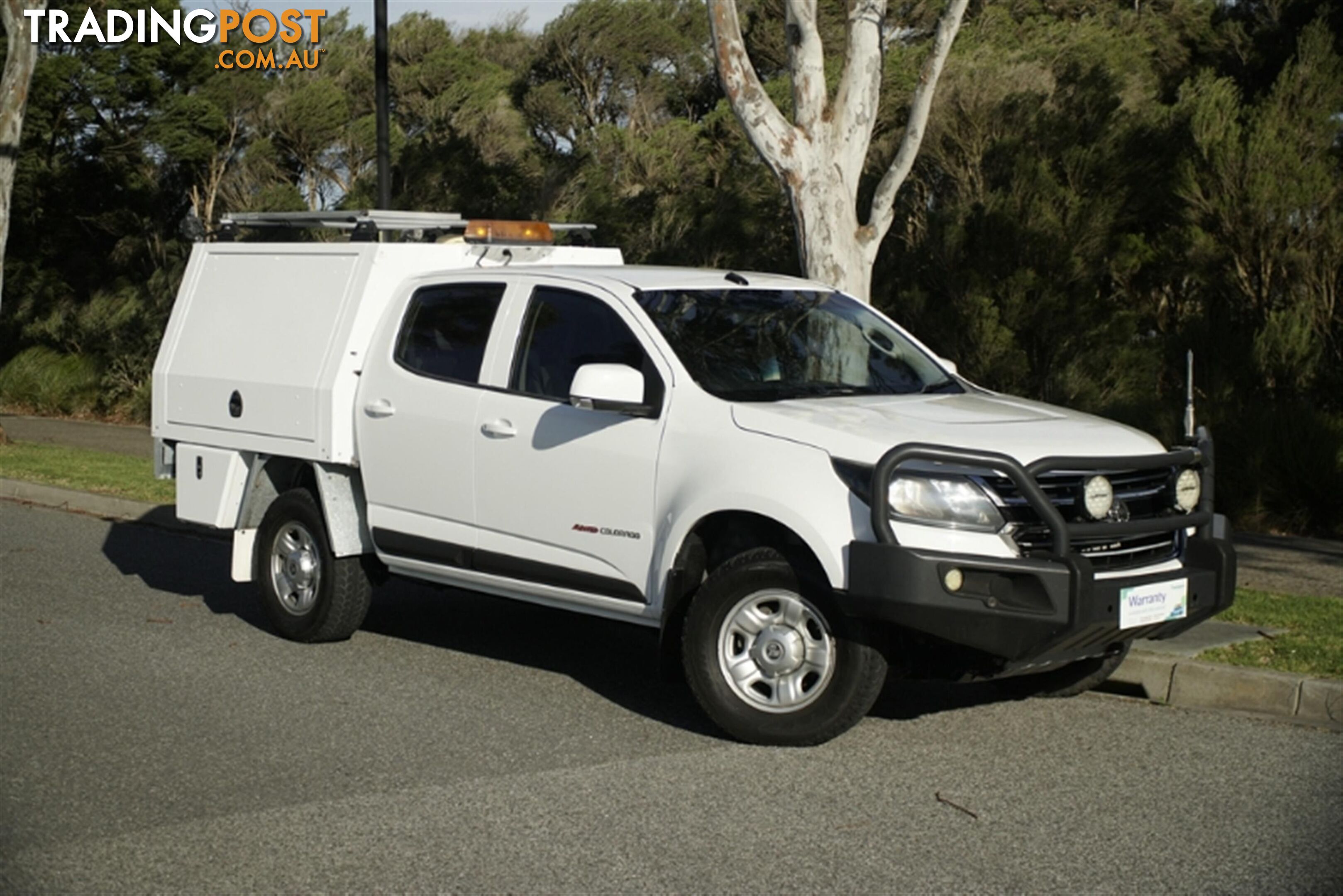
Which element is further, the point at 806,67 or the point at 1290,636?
the point at 806,67

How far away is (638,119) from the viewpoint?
134 feet

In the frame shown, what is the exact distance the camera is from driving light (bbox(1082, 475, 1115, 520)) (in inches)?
263

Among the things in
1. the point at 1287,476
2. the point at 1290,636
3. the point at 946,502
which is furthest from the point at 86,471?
the point at 946,502

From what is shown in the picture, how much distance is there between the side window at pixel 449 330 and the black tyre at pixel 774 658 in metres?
1.93

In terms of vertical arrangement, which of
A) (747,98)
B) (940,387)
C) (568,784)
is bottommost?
(568,784)

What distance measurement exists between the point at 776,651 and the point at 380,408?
2.70 m

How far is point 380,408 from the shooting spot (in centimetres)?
866

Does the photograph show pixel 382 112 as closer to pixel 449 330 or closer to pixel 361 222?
pixel 361 222

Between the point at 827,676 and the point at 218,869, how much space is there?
2.52 m

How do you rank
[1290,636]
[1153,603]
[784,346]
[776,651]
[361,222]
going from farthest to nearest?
[361,222], [1290,636], [784,346], [776,651], [1153,603]

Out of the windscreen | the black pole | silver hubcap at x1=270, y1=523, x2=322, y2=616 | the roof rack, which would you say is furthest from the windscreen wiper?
the black pole

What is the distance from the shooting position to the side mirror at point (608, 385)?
7.23 m

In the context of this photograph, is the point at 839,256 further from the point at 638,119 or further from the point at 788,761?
the point at 638,119

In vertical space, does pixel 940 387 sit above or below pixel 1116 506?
above
